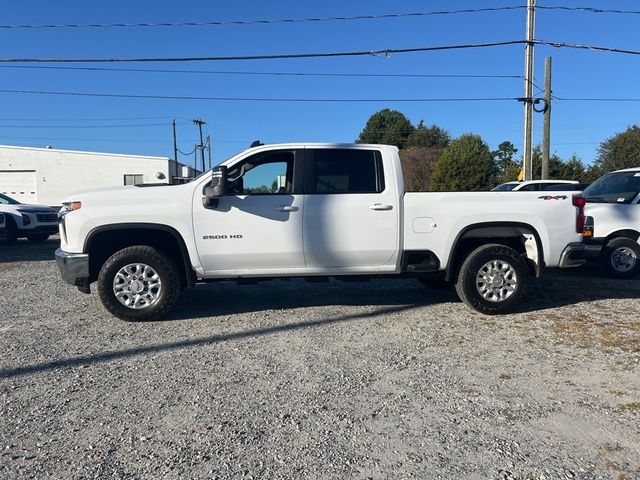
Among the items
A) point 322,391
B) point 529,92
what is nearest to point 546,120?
point 529,92

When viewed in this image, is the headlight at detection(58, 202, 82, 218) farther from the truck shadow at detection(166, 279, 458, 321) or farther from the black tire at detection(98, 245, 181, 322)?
the truck shadow at detection(166, 279, 458, 321)

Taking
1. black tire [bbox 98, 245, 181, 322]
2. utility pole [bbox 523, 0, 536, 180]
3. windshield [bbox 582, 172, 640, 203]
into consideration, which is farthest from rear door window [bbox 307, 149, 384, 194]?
utility pole [bbox 523, 0, 536, 180]

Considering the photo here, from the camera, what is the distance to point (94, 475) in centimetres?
278

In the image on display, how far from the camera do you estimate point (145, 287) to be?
5.79 m

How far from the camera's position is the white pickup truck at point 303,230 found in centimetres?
572

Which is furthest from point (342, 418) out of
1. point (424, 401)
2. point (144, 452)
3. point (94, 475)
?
point (94, 475)

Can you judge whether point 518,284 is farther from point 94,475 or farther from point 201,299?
point 94,475

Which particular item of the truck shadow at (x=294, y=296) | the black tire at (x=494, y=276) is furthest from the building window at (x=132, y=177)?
the black tire at (x=494, y=276)

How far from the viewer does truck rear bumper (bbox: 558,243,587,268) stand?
6152 millimetres

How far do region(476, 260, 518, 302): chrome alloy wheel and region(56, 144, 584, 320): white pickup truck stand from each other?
0.04 ft

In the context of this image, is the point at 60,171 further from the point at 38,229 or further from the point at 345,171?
the point at 345,171

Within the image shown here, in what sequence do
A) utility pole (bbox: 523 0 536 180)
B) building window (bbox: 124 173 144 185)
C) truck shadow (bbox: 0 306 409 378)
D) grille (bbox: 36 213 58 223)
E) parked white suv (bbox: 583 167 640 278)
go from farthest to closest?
building window (bbox: 124 173 144 185), utility pole (bbox: 523 0 536 180), grille (bbox: 36 213 58 223), parked white suv (bbox: 583 167 640 278), truck shadow (bbox: 0 306 409 378)

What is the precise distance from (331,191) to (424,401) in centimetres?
294

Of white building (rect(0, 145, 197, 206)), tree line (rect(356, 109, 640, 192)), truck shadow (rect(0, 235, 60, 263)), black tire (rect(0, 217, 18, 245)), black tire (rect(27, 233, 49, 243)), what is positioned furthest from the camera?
white building (rect(0, 145, 197, 206))
